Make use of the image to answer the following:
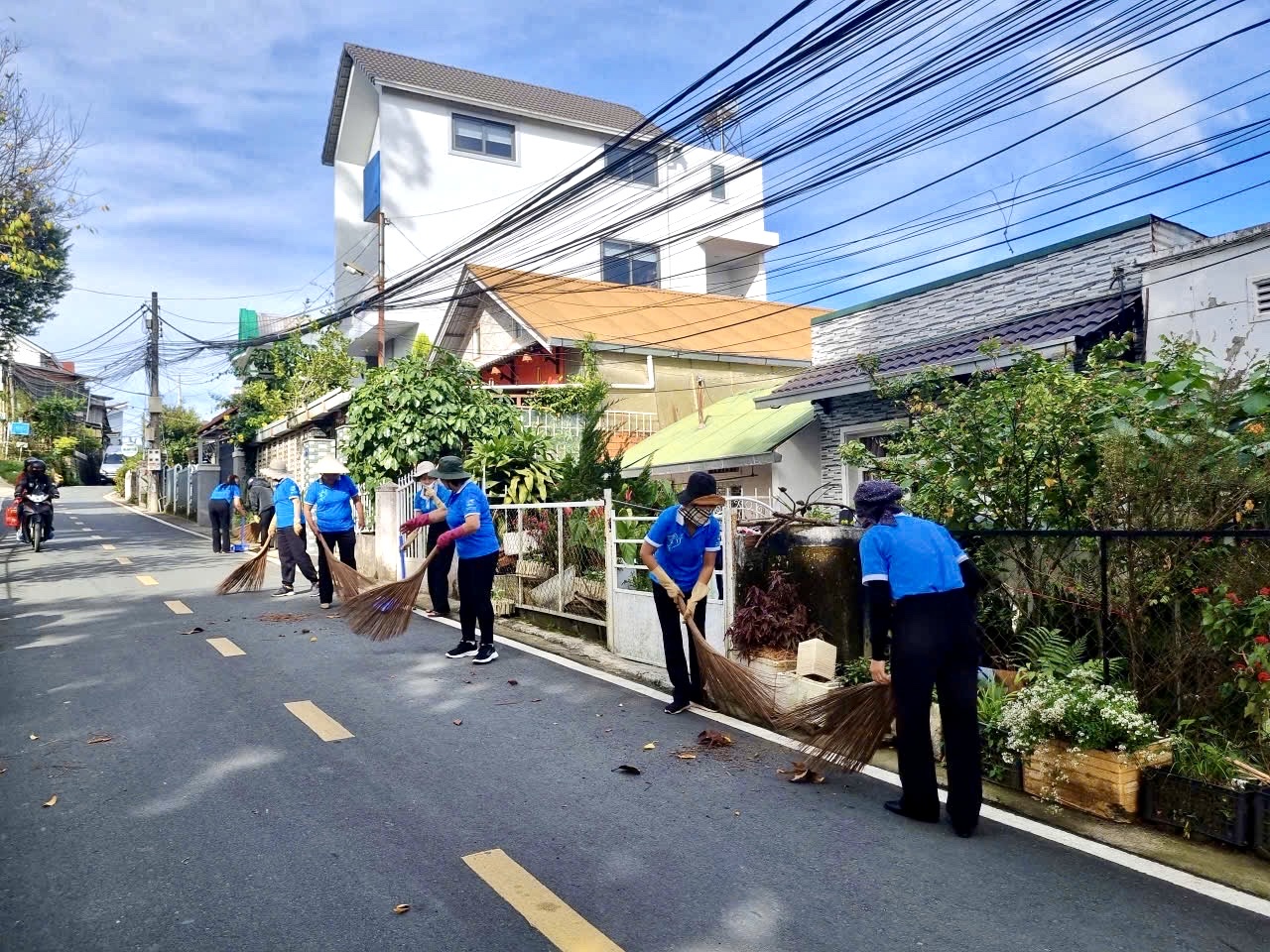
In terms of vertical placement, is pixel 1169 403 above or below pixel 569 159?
below

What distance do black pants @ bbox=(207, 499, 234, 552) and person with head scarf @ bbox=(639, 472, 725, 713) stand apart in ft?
51.7

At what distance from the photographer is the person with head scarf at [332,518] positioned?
37.8 feet

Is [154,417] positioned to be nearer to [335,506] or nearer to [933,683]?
[335,506]

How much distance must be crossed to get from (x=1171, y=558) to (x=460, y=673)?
5.34m

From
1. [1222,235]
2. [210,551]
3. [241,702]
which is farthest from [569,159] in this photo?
[241,702]

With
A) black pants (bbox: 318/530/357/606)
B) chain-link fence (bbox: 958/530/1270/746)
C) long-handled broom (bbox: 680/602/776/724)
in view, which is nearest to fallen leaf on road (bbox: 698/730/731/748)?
long-handled broom (bbox: 680/602/776/724)

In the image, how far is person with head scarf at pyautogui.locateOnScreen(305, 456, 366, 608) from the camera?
454 inches

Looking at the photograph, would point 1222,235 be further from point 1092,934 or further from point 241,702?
point 241,702

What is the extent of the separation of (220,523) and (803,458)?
13.1 metres

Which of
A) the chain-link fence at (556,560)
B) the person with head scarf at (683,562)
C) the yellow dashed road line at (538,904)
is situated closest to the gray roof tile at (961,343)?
the person with head scarf at (683,562)

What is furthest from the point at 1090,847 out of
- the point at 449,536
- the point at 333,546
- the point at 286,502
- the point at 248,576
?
the point at 248,576

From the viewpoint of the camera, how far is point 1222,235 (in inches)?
359

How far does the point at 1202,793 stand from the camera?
4.59 metres

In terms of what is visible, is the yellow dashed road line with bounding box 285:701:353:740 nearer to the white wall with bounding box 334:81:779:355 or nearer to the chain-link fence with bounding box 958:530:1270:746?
the chain-link fence with bounding box 958:530:1270:746
